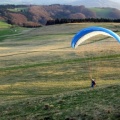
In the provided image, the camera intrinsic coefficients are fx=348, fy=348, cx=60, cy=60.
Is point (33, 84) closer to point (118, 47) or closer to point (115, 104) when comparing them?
point (115, 104)

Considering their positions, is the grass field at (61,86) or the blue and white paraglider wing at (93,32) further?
the blue and white paraglider wing at (93,32)

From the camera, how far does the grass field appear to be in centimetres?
1716

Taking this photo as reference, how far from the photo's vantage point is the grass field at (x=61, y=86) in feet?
56.3

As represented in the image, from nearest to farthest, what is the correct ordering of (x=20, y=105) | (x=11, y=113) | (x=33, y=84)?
(x=11, y=113)
(x=20, y=105)
(x=33, y=84)

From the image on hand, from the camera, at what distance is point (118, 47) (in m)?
56.8

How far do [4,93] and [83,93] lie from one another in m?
11.1

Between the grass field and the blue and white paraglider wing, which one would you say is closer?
the grass field

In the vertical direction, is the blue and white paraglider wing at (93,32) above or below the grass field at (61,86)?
above

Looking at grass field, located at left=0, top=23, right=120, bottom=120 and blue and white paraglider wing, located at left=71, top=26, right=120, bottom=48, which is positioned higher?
blue and white paraglider wing, located at left=71, top=26, right=120, bottom=48

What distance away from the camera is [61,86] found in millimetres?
31938

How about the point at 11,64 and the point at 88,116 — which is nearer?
the point at 88,116

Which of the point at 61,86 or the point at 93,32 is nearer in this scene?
the point at 93,32

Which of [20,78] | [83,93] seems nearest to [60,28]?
[20,78]

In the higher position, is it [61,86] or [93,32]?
[93,32]
